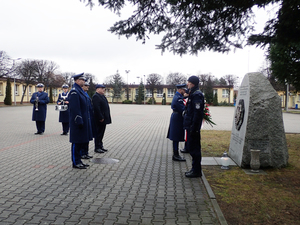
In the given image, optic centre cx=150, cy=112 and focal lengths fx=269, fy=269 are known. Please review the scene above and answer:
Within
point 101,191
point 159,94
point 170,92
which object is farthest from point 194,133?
point 159,94

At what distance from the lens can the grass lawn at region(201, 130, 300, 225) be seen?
378 cm

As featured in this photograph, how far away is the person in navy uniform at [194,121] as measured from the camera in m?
5.30

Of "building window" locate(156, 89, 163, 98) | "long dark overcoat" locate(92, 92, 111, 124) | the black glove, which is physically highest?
"building window" locate(156, 89, 163, 98)

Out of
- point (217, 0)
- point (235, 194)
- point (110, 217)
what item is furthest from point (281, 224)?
point (217, 0)

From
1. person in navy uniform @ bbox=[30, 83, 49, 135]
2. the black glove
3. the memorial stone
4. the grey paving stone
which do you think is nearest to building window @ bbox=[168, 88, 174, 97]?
person in navy uniform @ bbox=[30, 83, 49, 135]

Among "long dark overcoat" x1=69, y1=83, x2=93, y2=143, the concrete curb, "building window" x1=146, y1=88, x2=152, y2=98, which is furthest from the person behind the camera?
"building window" x1=146, y1=88, x2=152, y2=98

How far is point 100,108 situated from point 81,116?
1.88 meters

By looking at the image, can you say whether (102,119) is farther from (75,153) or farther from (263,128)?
(263,128)

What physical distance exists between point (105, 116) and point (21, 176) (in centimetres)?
308

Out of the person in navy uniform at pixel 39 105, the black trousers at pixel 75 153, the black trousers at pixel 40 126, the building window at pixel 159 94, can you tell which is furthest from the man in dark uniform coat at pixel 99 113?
the building window at pixel 159 94

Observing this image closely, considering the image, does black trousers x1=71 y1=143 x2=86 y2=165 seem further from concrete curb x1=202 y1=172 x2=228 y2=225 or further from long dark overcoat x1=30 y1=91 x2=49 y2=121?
long dark overcoat x1=30 y1=91 x2=49 y2=121

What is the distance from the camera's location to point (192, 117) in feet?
18.0

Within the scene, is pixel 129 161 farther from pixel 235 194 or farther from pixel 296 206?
pixel 296 206

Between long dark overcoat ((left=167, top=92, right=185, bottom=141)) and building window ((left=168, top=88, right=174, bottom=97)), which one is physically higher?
building window ((left=168, top=88, right=174, bottom=97))
